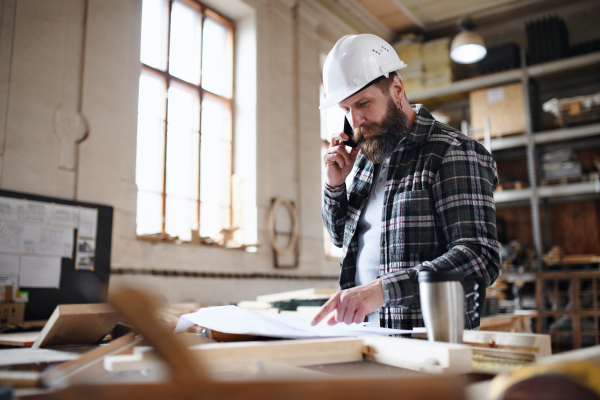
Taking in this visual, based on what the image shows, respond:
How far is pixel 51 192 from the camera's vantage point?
3.74 meters

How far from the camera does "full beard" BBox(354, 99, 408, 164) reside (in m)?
1.90

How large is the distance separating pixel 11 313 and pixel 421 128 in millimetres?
3022

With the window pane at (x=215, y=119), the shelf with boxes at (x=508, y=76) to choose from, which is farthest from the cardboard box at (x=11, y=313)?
the shelf with boxes at (x=508, y=76)

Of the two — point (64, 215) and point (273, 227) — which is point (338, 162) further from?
point (273, 227)

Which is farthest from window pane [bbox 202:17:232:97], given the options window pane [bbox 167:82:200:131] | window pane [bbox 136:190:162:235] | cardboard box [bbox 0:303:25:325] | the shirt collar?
the shirt collar

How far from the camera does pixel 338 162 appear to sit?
1921mm

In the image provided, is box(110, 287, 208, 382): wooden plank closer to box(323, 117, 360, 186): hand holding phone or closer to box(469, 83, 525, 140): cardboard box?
box(323, 117, 360, 186): hand holding phone

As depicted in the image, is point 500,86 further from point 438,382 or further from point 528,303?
point 438,382

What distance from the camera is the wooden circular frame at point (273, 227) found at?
5.68 m

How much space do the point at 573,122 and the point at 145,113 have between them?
587 cm

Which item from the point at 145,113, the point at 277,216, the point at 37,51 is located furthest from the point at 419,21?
the point at 37,51

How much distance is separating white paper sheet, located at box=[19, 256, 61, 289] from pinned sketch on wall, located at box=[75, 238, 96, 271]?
0.56 feet

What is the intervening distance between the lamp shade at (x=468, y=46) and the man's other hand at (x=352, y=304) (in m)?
5.43

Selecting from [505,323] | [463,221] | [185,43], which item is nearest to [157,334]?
[463,221]
